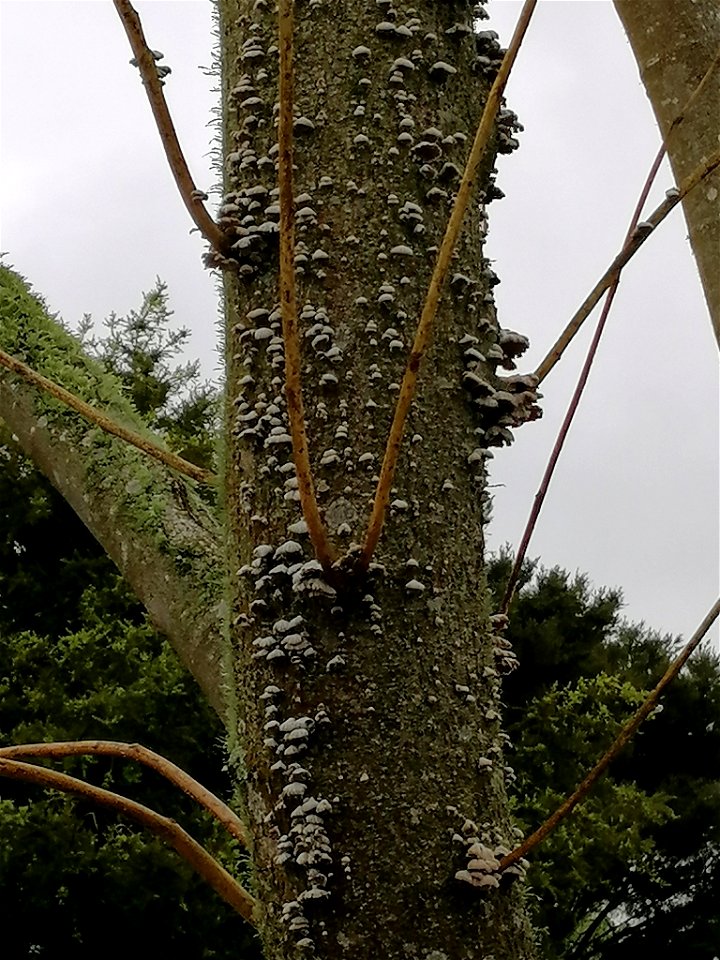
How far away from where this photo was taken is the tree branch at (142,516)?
0.77 m

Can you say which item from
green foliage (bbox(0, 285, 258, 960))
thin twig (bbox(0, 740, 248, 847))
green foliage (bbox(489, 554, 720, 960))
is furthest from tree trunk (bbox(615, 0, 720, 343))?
green foliage (bbox(489, 554, 720, 960))

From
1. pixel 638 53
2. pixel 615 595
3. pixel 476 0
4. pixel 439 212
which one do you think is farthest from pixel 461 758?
pixel 615 595

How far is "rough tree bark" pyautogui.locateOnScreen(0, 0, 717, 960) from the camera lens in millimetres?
473

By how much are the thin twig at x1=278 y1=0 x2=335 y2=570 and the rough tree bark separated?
5 cm

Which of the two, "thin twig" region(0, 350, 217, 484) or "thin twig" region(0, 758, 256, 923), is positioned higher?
"thin twig" region(0, 350, 217, 484)

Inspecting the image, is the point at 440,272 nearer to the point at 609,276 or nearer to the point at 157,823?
the point at 609,276

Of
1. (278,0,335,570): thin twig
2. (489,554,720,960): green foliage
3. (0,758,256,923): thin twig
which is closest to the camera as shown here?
(278,0,335,570): thin twig

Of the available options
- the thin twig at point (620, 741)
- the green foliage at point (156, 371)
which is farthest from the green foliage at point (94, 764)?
the thin twig at point (620, 741)

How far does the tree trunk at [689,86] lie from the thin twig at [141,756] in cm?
63

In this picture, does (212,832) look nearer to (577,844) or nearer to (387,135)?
(577,844)

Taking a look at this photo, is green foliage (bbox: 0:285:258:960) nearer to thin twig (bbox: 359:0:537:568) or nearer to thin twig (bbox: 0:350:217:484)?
thin twig (bbox: 0:350:217:484)

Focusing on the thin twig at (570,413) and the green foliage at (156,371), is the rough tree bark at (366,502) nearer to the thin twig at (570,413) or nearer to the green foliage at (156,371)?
the thin twig at (570,413)

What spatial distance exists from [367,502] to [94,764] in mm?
4765

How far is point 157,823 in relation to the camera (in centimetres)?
56
